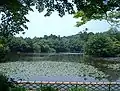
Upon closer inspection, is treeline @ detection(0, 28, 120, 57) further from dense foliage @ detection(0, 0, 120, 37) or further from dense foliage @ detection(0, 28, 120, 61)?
dense foliage @ detection(0, 0, 120, 37)

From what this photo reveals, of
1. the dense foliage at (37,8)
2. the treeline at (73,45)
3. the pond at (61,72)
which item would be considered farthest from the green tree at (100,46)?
the dense foliage at (37,8)

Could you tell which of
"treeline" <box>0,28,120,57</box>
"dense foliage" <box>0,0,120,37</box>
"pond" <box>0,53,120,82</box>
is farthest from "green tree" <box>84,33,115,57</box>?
"dense foliage" <box>0,0,120,37</box>

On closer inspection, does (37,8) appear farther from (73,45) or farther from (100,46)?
(73,45)

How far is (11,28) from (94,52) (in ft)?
236

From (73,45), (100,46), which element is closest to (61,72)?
(100,46)

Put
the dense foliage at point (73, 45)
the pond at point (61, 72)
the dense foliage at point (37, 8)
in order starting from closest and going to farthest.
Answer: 1. the dense foliage at point (37, 8)
2. the pond at point (61, 72)
3. the dense foliage at point (73, 45)

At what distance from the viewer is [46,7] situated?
6.70 metres

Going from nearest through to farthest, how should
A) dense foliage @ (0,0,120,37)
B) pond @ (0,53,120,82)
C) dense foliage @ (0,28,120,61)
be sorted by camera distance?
dense foliage @ (0,0,120,37) < pond @ (0,53,120,82) < dense foliage @ (0,28,120,61)

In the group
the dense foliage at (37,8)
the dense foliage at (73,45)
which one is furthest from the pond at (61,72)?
the dense foliage at (37,8)

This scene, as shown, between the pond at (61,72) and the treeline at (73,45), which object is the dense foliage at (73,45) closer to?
the treeline at (73,45)

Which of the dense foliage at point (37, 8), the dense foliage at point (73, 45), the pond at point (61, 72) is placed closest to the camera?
the dense foliage at point (37, 8)

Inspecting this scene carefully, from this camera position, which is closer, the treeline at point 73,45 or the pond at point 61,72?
the pond at point 61,72

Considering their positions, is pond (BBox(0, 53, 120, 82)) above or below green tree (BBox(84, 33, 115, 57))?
below

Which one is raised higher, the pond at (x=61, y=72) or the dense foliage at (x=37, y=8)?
the dense foliage at (x=37, y=8)
